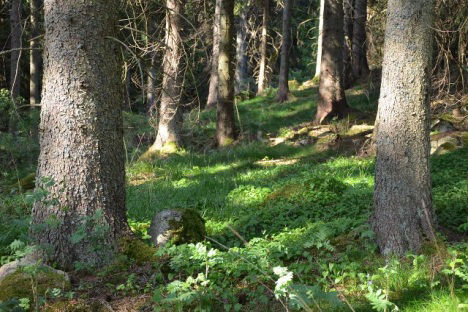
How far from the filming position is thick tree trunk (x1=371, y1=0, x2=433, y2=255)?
4871 mm

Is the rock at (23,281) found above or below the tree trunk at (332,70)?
below

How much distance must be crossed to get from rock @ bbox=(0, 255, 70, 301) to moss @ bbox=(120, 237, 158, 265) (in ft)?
2.17

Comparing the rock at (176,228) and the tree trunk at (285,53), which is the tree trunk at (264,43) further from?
the rock at (176,228)

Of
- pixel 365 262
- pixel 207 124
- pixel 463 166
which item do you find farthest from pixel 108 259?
pixel 207 124

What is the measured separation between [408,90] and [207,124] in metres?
13.9

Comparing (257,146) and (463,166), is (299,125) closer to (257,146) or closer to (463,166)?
(257,146)

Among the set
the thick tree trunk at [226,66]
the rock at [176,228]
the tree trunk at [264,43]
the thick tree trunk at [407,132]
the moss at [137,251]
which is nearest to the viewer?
the thick tree trunk at [407,132]

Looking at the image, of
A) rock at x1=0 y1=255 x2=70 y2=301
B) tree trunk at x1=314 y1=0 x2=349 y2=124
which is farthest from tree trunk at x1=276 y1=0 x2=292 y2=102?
rock at x1=0 y1=255 x2=70 y2=301

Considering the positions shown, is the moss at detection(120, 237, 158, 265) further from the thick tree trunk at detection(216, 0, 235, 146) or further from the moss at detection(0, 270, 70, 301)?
the thick tree trunk at detection(216, 0, 235, 146)

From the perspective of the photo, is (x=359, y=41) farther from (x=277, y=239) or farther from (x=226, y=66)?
(x=277, y=239)

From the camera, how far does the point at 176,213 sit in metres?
5.75

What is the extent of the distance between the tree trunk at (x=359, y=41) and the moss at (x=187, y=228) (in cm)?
1256

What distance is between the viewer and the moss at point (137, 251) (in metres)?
5.18

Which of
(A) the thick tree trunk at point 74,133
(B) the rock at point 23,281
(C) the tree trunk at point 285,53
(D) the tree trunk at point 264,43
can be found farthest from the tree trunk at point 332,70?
(B) the rock at point 23,281
